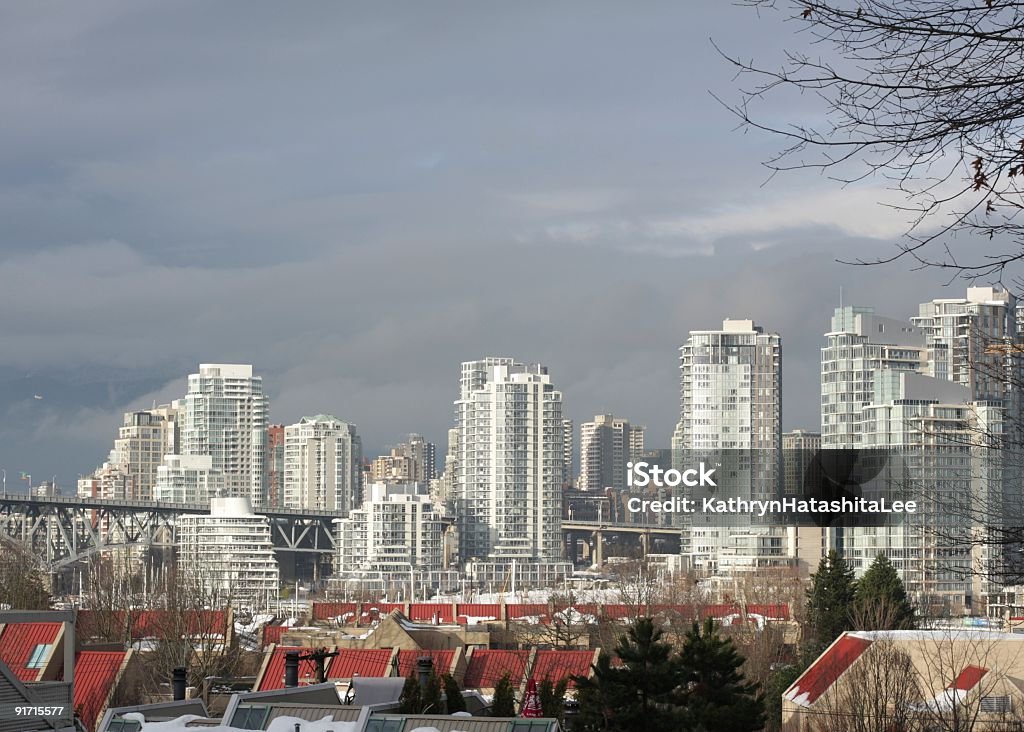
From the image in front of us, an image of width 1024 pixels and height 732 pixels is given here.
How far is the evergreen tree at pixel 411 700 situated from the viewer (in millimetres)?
23406

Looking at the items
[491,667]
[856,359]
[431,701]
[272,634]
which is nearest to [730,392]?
[856,359]

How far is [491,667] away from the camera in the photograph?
138ft

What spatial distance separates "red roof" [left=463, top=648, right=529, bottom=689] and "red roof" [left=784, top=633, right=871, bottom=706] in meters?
9.25

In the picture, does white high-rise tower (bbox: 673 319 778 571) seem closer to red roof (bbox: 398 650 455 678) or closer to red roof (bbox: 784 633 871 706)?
red roof (bbox: 398 650 455 678)

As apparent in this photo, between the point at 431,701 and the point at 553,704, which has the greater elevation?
the point at 431,701

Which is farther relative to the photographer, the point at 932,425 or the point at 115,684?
the point at 932,425

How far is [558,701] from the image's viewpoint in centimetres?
2572

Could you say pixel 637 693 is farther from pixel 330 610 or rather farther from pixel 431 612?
pixel 330 610

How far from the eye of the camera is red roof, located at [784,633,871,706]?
104ft

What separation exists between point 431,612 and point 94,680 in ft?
118

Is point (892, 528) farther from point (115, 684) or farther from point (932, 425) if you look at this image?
point (115, 684)

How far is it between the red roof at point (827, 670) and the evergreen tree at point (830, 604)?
550 inches

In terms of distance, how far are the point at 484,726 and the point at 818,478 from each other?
127 m

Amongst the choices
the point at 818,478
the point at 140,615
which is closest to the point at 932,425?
the point at 818,478
